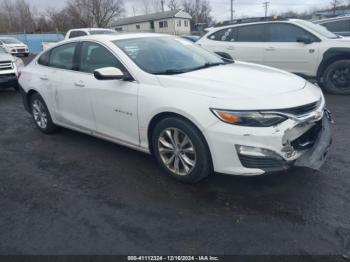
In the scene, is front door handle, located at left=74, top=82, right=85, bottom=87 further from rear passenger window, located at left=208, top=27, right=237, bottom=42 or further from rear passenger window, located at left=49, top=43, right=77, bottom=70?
rear passenger window, located at left=208, top=27, right=237, bottom=42

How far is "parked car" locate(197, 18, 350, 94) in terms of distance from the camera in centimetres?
677

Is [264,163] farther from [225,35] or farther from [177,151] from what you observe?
[225,35]

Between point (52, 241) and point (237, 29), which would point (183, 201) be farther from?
point (237, 29)

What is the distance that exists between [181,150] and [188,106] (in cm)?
52

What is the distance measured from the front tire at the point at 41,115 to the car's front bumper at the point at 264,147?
3.19 m

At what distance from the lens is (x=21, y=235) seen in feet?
8.82

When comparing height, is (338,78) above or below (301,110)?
below

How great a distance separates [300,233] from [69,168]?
2805 millimetres

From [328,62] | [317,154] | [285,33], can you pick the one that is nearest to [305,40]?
[285,33]

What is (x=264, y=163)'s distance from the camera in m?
2.82

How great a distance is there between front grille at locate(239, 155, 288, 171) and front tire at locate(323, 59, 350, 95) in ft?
16.3

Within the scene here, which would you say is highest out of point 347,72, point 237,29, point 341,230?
point 237,29

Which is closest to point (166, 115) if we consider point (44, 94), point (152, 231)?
point (152, 231)

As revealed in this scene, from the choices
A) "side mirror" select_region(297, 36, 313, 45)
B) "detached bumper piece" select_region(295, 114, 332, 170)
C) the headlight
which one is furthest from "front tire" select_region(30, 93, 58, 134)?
"side mirror" select_region(297, 36, 313, 45)
